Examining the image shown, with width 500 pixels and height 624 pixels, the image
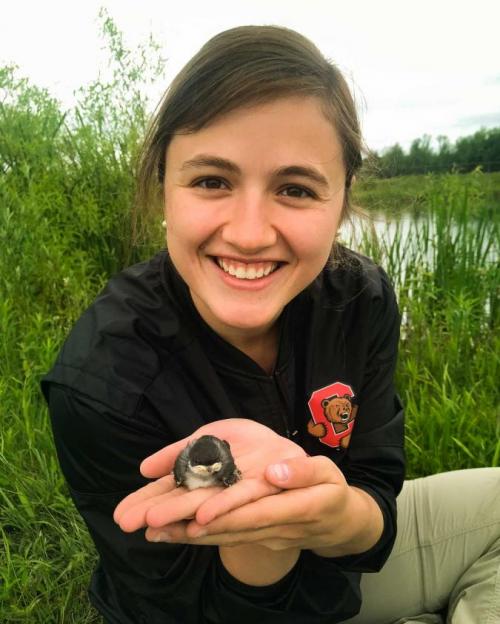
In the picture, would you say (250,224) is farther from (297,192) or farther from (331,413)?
(331,413)

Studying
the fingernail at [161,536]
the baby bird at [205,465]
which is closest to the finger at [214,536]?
the fingernail at [161,536]

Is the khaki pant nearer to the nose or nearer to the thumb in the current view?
the thumb

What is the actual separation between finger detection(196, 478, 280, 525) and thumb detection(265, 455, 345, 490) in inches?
1.0

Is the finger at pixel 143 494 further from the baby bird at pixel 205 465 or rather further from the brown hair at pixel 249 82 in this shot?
the brown hair at pixel 249 82

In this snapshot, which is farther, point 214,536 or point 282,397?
point 282,397

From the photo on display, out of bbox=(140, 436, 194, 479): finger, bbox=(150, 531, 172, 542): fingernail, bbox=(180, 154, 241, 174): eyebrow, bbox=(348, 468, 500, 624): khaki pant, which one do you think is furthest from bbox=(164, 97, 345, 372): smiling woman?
bbox=(348, 468, 500, 624): khaki pant

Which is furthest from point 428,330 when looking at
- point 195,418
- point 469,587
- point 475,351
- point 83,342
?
point 83,342

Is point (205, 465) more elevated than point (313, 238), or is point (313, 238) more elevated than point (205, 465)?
point (313, 238)

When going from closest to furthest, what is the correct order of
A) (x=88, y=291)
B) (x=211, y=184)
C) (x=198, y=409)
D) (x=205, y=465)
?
(x=205, y=465)
(x=211, y=184)
(x=198, y=409)
(x=88, y=291)

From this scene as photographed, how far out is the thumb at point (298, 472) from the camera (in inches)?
48.1

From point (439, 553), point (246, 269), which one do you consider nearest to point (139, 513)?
point (246, 269)

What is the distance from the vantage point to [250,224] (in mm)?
1553

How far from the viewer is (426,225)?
4273mm

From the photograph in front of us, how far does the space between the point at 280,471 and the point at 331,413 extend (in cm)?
→ 76
